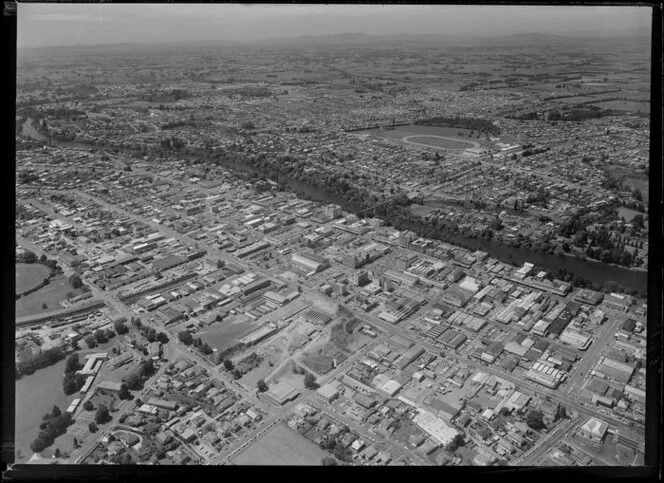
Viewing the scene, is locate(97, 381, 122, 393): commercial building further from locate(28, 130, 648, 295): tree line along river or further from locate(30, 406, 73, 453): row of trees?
locate(28, 130, 648, 295): tree line along river

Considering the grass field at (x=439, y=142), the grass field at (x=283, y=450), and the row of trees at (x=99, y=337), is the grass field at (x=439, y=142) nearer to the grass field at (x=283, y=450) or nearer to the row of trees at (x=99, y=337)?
the row of trees at (x=99, y=337)

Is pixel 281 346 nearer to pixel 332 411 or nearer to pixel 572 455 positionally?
pixel 332 411

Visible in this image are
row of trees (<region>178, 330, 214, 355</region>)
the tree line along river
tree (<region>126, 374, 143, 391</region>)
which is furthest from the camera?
the tree line along river

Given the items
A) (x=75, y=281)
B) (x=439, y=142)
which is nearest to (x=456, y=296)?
(x=75, y=281)

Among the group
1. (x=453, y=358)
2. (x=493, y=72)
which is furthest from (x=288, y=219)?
(x=493, y=72)

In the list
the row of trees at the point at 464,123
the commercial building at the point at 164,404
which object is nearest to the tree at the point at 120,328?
the commercial building at the point at 164,404

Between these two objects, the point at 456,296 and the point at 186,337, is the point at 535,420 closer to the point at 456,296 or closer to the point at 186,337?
the point at 456,296

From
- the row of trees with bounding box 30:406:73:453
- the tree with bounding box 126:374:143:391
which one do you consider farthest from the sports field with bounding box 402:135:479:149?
the row of trees with bounding box 30:406:73:453
